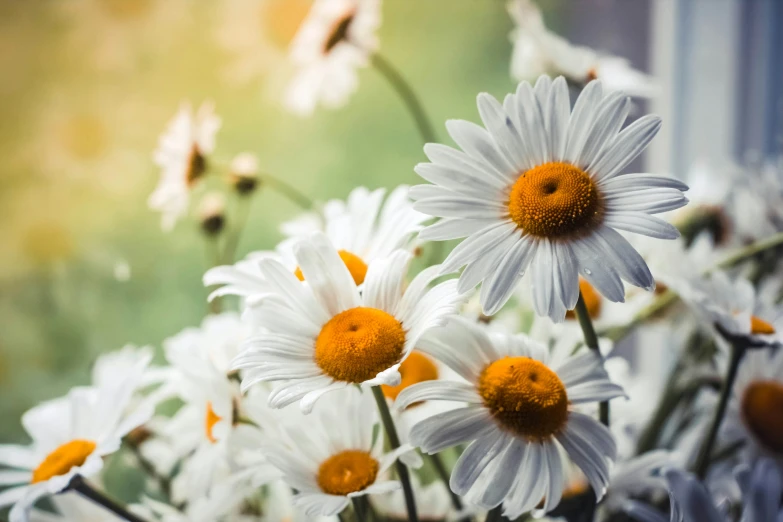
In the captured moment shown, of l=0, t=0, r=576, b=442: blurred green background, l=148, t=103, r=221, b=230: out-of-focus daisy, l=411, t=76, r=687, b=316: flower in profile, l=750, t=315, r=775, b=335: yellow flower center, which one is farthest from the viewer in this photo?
l=0, t=0, r=576, b=442: blurred green background

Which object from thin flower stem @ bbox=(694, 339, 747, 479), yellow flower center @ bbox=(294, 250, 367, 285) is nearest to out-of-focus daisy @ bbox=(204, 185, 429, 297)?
yellow flower center @ bbox=(294, 250, 367, 285)

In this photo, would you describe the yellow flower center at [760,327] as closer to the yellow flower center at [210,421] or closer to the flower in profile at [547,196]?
the flower in profile at [547,196]

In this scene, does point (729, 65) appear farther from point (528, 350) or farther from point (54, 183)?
point (54, 183)

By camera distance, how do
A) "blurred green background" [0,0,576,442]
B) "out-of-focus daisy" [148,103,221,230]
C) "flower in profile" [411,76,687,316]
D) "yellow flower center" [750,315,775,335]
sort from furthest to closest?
"blurred green background" [0,0,576,442] < "out-of-focus daisy" [148,103,221,230] < "yellow flower center" [750,315,775,335] < "flower in profile" [411,76,687,316]

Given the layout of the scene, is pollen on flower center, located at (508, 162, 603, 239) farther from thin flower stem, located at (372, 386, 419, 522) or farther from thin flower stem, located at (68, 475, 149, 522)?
thin flower stem, located at (68, 475, 149, 522)

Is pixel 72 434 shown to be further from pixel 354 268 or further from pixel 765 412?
pixel 765 412

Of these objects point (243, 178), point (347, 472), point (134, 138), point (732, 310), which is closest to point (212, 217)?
point (243, 178)

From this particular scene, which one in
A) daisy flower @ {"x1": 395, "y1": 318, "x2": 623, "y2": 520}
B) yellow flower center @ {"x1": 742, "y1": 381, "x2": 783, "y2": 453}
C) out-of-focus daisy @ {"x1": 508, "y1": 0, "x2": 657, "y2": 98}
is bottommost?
yellow flower center @ {"x1": 742, "y1": 381, "x2": 783, "y2": 453}
